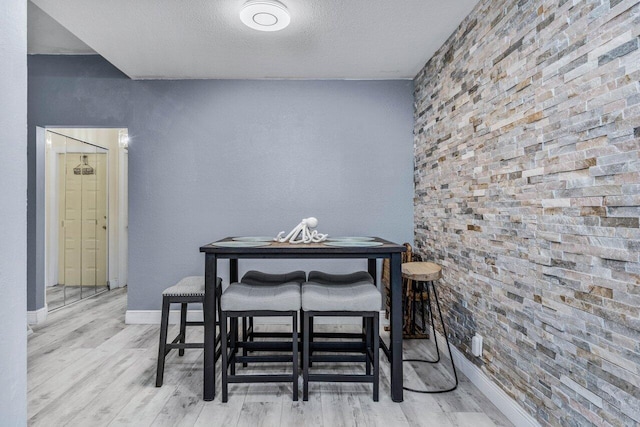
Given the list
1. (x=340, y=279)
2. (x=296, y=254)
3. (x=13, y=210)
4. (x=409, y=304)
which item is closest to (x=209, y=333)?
(x=296, y=254)

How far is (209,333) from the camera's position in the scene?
2180 mm

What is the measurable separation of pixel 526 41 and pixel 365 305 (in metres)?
1.59

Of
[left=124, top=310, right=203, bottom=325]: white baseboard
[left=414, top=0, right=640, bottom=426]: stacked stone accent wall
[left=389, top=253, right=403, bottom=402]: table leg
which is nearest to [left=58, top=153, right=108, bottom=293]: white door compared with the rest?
[left=124, top=310, right=203, bottom=325]: white baseboard

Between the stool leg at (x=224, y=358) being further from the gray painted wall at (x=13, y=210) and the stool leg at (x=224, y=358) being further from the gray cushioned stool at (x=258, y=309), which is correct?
the gray painted wall at (x=13, y=210)

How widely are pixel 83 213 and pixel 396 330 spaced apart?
13.5 ft

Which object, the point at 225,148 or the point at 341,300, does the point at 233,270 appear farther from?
the point at 225,148

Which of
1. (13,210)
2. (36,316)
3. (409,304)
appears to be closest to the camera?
(13,210)

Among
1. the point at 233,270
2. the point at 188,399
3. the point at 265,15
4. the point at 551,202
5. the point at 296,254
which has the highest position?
the point at 265,15

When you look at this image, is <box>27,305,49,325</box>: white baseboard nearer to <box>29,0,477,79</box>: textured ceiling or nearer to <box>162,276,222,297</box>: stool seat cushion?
<box>162,276,222,297</box>: stool seat cushion

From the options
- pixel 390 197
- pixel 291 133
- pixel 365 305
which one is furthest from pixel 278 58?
pixel 365 305

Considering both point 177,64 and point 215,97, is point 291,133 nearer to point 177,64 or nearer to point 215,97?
point 215,97

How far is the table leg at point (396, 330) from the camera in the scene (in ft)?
7.12

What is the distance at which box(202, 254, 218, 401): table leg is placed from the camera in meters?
2.17

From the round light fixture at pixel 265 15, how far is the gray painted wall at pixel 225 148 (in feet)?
3.69
